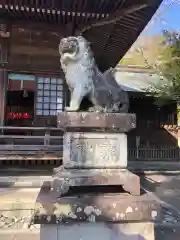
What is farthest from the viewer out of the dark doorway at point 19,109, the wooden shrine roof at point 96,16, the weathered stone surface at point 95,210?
the dark doorway at point 19,109

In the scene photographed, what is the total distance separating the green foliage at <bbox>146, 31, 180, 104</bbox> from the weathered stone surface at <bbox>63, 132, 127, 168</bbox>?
5.29m

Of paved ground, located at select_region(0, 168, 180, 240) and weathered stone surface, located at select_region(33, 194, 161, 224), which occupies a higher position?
weathered stone surface, located at select_region(33, 194, 161, 224)

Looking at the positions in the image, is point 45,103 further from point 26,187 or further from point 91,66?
point 91,66

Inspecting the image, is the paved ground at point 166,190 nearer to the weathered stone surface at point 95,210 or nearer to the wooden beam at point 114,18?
the weathered stone surface at point 95,210

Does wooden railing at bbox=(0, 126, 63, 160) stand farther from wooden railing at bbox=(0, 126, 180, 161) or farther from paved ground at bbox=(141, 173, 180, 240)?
paved ground at bbox=(141, 173, 180, 240)

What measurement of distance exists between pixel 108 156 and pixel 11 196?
14.4 ft

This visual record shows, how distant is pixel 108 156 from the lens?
3.14 meters

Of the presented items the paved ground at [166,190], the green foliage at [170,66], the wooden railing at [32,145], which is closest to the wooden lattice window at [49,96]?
the wooden railing at [32,145]

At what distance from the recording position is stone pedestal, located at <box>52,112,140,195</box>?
307 centimetres

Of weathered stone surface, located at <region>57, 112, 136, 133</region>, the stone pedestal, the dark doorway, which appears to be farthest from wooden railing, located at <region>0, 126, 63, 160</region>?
the dark doorway

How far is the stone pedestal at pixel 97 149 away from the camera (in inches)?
121

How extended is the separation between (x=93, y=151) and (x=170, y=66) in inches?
260

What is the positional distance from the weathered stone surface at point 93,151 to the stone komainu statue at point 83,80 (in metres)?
0.32

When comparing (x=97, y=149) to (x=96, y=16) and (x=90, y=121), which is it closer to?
(x=90, y=121)
